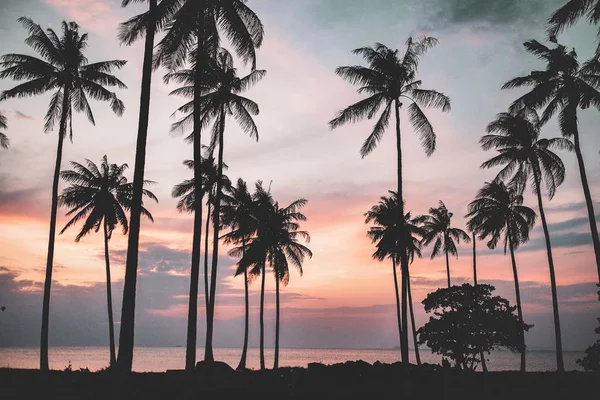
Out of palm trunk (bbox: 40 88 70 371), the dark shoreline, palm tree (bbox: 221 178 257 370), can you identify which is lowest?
the dark shoreline

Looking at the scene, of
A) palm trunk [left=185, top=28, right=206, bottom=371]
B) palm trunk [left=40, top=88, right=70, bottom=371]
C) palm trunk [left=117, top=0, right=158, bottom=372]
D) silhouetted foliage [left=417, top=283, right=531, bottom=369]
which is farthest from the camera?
silhouetted foliage [left=417, top=283, right=531, bottom=369]

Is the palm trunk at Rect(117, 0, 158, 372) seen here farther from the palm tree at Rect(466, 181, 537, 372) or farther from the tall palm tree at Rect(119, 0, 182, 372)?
the palm tree at Rect(466, 181, 537, 372)

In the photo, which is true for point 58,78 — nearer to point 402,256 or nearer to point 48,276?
point 48,276

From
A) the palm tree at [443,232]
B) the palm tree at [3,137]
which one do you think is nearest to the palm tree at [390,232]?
the palm tree at [443,232]

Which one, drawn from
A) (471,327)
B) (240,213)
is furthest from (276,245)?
(471,327)

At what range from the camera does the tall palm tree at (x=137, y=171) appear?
11523 mm

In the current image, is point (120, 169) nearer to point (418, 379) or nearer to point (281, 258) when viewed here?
point (281, 258)

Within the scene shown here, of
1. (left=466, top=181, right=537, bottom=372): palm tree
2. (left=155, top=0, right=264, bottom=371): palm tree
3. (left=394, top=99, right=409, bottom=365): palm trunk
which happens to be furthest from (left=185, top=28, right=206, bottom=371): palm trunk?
(left=466, top=181, right=537, bottom=372): palm tree

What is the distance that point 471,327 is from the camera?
94.1 feet

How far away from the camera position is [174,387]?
16.6 meters

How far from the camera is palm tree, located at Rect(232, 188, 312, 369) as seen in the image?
36875 millimetres

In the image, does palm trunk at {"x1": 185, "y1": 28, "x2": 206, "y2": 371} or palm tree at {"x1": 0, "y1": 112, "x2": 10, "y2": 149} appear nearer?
palm trunk at {"x1": 185, "y1": 28, "x2": 206, "y2": 371}

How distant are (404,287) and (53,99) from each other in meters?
19.2

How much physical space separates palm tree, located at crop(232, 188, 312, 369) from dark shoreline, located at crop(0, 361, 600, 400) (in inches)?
672
